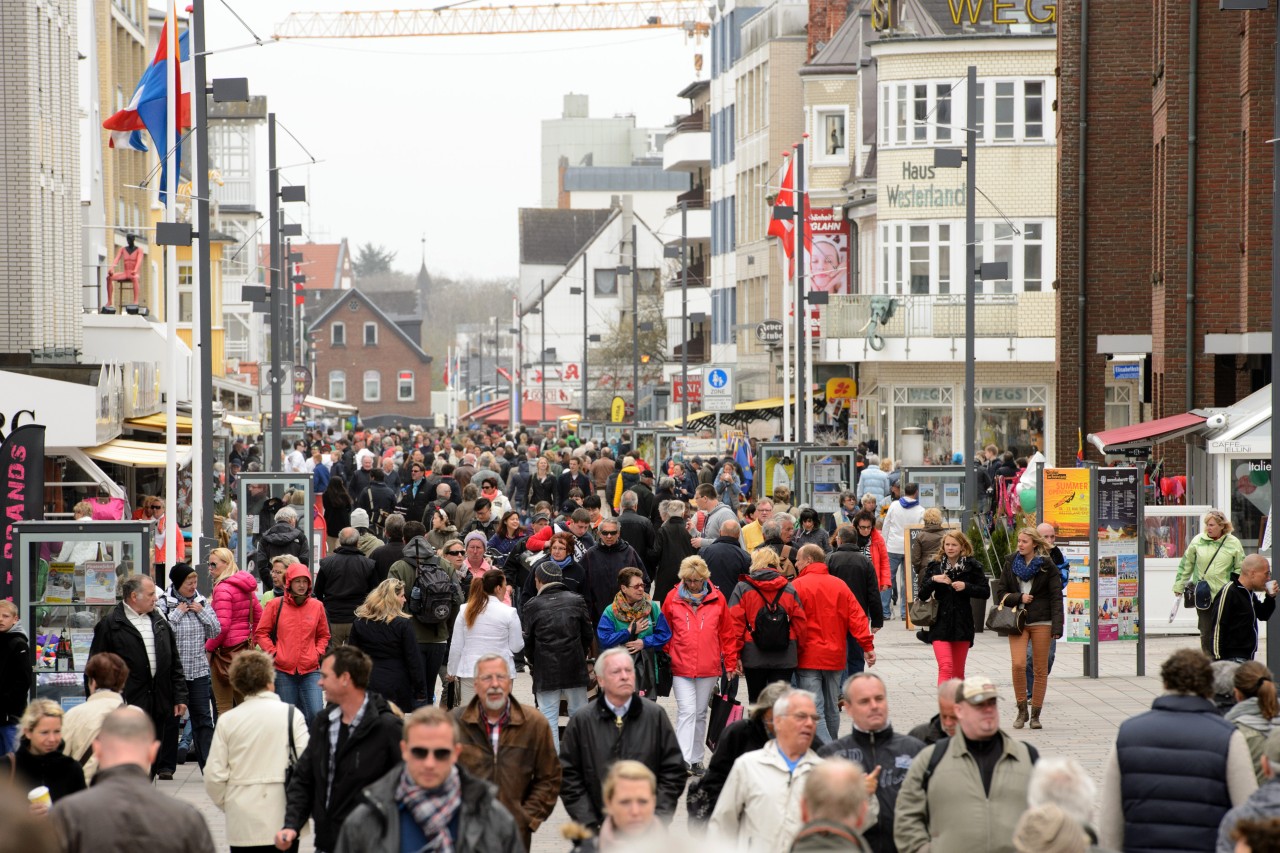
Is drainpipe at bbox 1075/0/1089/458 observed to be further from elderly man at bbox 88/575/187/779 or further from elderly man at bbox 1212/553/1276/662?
elderly man at bbox 88/575/187/779

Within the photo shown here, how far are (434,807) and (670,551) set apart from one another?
474 inches

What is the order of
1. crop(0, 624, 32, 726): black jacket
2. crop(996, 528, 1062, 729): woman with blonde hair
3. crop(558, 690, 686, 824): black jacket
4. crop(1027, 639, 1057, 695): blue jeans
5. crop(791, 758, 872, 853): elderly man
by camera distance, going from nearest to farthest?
crop(791, 758, 872, 853): elderly man → crop(558, 690, 686, 824): black jacket → crop(0, 624, 32, 726): black jacket → crop(996, 528, 1062, 729): woman with blonde hair → crop(1027, 639, 1057, 695): blue jeans

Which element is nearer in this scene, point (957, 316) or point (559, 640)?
point (559, 640)

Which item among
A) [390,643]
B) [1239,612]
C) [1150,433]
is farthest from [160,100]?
[1150,433]

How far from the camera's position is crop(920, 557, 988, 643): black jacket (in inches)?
604

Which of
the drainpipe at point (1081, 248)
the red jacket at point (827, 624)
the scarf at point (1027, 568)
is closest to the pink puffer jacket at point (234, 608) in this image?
the red jacket at point (827, 624)

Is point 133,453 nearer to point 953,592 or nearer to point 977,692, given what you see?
point 953,592

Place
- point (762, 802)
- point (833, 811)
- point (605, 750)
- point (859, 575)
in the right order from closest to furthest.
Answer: point (833, 811)
point (762, 802)
point (605, 750)
point (859, 575)

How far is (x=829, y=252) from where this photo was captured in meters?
55.2

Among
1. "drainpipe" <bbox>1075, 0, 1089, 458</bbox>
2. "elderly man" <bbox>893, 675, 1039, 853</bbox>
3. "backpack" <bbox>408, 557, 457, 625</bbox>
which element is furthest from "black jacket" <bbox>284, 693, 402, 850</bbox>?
"drainpipe" <bbox>1075, 0, 1089, 458</bbox>

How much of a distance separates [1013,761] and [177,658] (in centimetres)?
674

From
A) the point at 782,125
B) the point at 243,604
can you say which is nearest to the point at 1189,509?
the point at 243,604

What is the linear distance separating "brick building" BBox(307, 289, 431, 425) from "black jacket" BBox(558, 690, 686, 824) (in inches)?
5037

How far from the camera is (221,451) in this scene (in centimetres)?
3872
